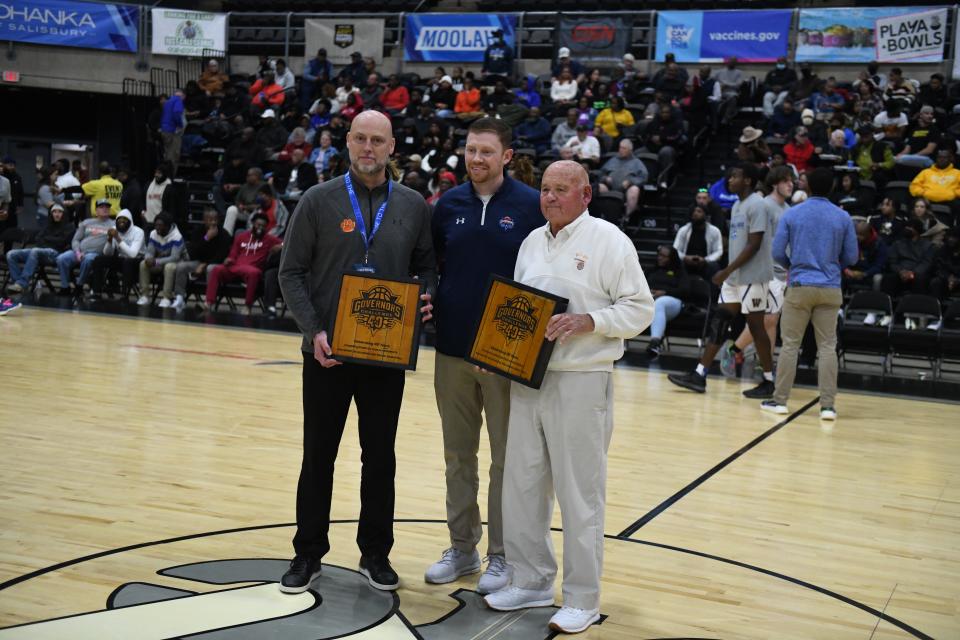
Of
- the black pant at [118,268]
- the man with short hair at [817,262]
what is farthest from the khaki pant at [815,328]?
the black pant at [118,268]

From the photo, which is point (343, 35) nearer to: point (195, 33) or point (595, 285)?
point (195, 33)

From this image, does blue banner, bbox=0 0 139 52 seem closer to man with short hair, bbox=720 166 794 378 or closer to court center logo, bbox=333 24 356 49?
court center logo, bbox=333 24 356 49

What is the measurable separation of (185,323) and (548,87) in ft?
27.6

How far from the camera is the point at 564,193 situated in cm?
355

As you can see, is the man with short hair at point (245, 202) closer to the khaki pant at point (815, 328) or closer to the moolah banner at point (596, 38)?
the moolah banner at point (596, 38)

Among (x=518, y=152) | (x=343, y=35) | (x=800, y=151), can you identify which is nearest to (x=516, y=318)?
(x=518, y=152)

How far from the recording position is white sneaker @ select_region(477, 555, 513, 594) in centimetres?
374

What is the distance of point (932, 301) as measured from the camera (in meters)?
10.7

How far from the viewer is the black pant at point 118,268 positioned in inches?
560

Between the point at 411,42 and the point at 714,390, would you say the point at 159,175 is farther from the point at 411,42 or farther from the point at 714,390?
the point at 714,390

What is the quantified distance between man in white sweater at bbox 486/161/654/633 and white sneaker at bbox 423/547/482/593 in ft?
0.99

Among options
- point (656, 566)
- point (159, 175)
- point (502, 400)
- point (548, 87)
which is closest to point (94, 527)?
point (502, 400)

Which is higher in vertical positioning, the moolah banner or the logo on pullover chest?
the moolah banner

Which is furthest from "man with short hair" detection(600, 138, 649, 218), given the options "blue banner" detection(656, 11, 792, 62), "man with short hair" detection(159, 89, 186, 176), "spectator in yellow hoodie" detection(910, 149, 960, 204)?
"man with short hair" detection(159, 89, 186, 176)
